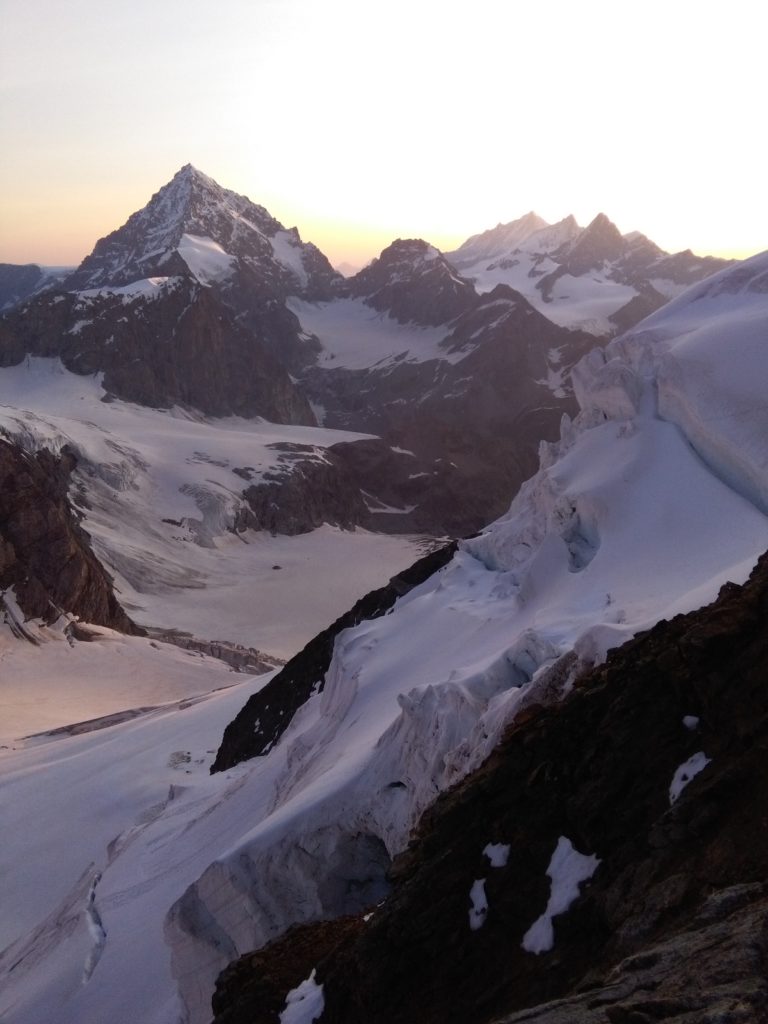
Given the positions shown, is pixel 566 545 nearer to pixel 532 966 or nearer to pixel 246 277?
pixel 532 966

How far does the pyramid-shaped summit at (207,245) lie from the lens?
156 m

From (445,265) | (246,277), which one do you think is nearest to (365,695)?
(246,277)

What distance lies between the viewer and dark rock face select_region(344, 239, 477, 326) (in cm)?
15900

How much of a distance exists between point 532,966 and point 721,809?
1695 millimetres

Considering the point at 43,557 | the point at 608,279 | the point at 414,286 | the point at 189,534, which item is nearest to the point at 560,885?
the point at 43,557

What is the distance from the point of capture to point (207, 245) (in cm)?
16200

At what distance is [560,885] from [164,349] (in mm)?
107924

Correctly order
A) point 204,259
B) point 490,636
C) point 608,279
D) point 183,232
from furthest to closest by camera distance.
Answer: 1. point 608,279
2. point 183,232
3. point 204,259
4. point 490,636

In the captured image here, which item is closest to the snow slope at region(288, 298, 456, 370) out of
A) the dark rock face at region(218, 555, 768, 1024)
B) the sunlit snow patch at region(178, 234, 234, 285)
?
the sunlit snow patch at region(178, 234, 234, 285)

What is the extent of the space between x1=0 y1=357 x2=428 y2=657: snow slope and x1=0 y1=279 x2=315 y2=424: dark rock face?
3.92 m

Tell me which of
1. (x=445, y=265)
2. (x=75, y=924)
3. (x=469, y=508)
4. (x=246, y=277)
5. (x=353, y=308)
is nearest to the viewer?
(x=75, y=924)

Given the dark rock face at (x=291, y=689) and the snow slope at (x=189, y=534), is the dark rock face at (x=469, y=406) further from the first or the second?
the dark rock face at (x=291, y=689)

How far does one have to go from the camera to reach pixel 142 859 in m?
16.4

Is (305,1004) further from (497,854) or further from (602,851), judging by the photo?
(602,851)
